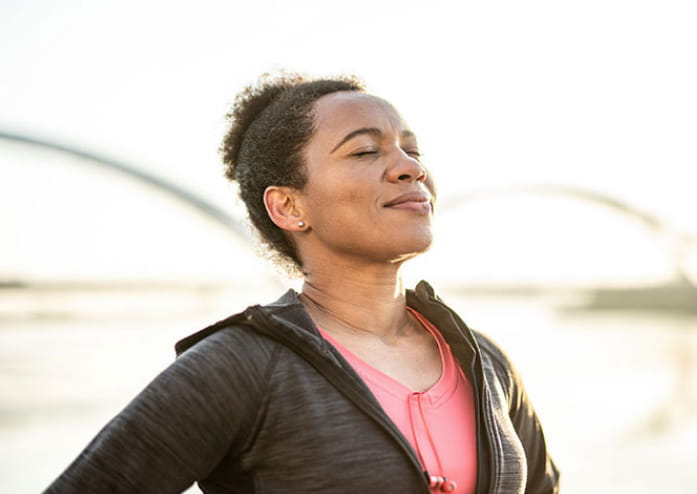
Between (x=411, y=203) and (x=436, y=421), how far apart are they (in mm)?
384

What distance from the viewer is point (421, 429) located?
4.27ft

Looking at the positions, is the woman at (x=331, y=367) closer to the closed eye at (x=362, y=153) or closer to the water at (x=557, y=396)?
the closed eye at (x=362, y=153)

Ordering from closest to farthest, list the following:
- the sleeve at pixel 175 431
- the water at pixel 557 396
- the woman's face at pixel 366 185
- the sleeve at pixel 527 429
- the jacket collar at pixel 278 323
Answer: the sleeve at pixel 175 431
the jacket collar at pixel 278 323
the woman's face at pixel 366 185
the sleeve at pixel 527 429
the water at pixel 557 396

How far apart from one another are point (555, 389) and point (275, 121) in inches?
216

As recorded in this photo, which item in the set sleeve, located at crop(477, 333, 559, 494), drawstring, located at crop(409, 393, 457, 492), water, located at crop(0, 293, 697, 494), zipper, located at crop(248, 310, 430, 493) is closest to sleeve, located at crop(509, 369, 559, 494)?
sleeve, located at crop(477, 333, 559, 494)

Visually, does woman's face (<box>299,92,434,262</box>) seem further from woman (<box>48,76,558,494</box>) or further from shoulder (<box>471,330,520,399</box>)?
shoulder (<box>471,330,520,399</box>)

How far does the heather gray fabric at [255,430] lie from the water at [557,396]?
7.12 feet

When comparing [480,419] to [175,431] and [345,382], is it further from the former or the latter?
[175,431]

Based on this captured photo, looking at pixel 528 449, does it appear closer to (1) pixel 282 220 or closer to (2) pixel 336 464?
(2) pixel 336 464

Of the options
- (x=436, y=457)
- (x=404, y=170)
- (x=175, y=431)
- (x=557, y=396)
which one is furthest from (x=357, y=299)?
(x=557, y=396)

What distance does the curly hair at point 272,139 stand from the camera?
1594 millimetres

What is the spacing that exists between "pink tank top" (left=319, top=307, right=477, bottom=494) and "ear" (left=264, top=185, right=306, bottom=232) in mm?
266

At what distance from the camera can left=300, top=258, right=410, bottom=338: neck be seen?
59.6 inches

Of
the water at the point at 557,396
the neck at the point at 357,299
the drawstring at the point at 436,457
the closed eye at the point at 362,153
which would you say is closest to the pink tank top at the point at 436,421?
the drawstring at the point at 436,457
